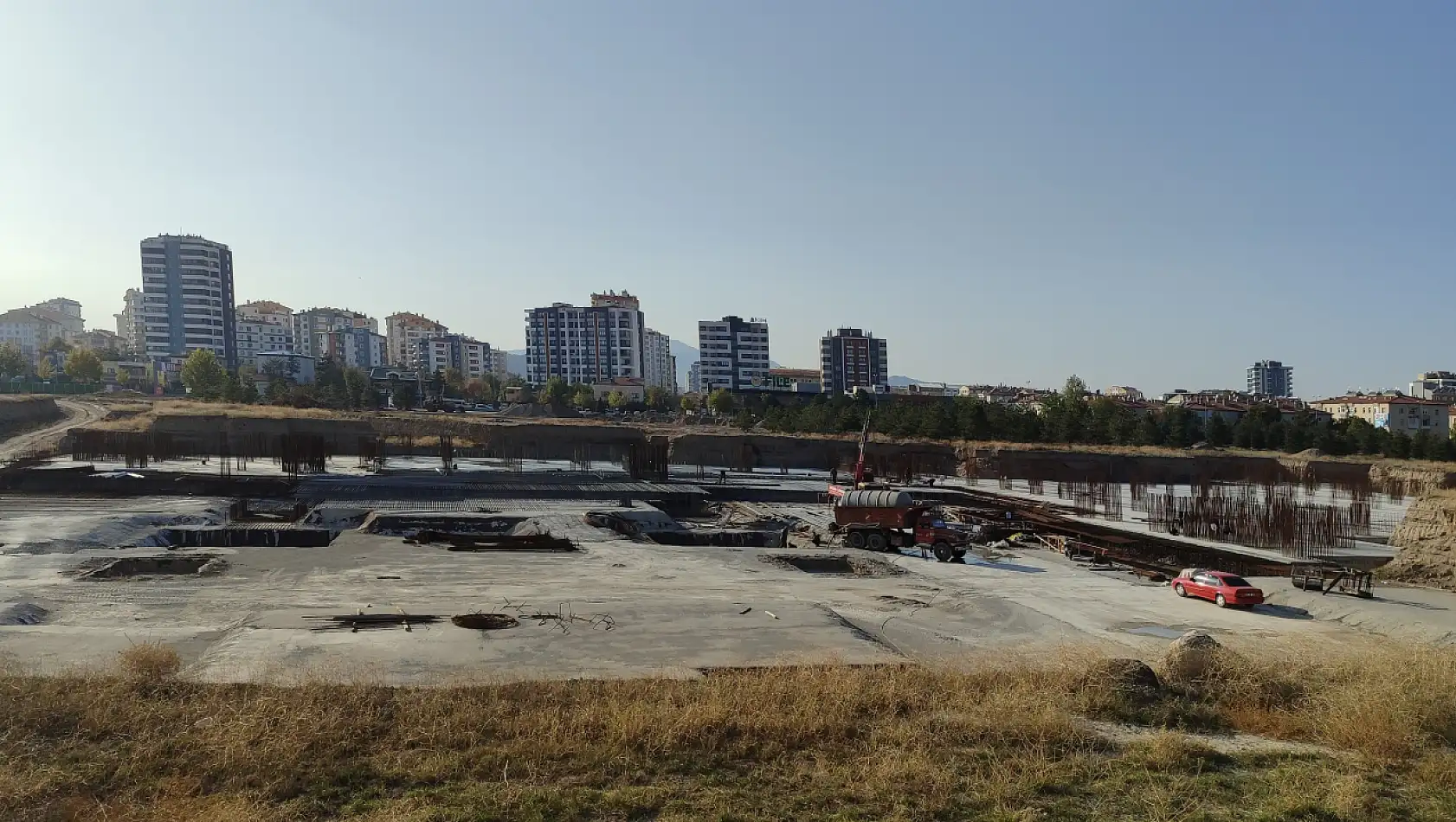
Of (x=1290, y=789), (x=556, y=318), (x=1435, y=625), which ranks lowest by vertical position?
(x=1435, y=625)

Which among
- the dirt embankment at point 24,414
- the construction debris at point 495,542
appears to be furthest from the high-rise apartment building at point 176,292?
the construction debris at point 495,542

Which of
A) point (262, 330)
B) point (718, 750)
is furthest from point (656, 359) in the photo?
point (718, 750)

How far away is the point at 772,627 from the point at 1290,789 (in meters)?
8.98

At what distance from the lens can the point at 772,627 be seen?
1587 cm

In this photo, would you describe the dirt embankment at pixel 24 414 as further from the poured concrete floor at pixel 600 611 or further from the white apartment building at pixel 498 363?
the white apartment building at pixel 498 363

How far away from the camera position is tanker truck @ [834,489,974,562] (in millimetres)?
26906

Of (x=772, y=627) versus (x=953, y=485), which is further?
(x=953, y=485)

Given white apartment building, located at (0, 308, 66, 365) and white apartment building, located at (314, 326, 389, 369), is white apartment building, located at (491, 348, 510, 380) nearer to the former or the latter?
white apartment building, located at (314, 326, 389, 369)

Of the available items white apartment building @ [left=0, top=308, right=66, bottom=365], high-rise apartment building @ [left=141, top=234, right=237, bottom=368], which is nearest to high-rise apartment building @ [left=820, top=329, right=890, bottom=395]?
high-rise apartment building @ [left=141, top=234, right=237, bottom=368]

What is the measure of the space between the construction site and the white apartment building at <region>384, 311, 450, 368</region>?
121336mm

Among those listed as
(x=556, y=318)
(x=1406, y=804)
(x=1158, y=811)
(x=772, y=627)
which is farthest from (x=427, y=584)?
(x=556, y=318)

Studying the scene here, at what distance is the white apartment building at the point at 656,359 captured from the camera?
168250mm

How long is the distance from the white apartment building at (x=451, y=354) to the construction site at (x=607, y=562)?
111741 millimetres

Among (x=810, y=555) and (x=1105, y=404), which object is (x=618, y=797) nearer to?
(x=810, y=555)
